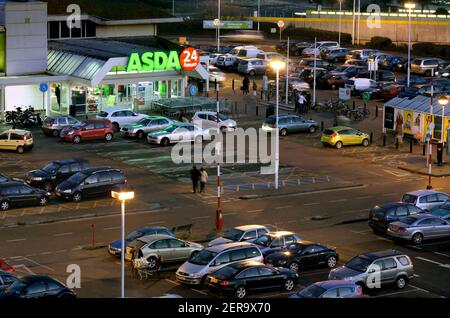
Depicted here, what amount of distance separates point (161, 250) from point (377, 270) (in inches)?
312

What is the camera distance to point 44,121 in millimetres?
67062

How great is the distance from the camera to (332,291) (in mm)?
33219

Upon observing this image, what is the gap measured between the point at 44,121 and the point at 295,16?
7388 cm

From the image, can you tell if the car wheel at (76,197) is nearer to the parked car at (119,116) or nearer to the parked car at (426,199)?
the parked car at (426,199)

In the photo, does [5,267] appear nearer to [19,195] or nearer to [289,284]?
[289,284]

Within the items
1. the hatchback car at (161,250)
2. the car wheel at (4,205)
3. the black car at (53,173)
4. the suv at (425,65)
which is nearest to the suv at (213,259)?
the hatchback car at (161,250)

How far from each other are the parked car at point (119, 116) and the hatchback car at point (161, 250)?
29.4m

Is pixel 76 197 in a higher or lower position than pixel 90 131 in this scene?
lower

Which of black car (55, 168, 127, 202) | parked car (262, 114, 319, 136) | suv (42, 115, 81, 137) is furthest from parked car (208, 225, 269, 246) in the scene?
suv (42, 115, 81, 137)

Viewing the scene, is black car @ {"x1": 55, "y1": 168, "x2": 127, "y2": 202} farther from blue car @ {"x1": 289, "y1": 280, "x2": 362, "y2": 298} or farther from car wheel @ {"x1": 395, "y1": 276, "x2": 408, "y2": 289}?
blue car @ {"x1": 289, "y1": 280, "x2": 362, "y2": 298}

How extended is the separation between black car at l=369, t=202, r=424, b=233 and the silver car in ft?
2.13

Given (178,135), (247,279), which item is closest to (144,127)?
(178,135)

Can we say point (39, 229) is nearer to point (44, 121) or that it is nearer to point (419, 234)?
point (419, 234)
